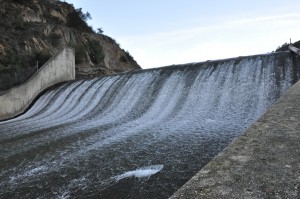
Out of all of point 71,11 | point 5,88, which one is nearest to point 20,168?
point 5,88

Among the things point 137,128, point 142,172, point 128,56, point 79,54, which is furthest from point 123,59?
point 142,172

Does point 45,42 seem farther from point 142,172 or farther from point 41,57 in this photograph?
point 142,172

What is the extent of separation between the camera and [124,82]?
14656mm

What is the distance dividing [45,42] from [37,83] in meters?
7.49

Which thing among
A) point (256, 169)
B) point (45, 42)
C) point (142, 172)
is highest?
point (45, 42)

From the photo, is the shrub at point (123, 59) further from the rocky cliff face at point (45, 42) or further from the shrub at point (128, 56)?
the shrub at point (128, 56)

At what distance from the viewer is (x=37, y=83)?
16.7 metres

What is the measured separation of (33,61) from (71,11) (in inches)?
515

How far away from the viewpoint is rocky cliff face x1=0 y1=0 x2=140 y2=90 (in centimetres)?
1958

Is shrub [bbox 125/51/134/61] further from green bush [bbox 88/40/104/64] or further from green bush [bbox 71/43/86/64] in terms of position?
green bush [bbox 71/43/86/64]

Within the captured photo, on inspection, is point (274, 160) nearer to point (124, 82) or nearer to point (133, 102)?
point (133, 102)

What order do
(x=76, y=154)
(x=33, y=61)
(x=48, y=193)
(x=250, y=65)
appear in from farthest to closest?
(x=33, y=61) → (x=250, y=65) → (x=76, y=154) → (x=48, y=193)

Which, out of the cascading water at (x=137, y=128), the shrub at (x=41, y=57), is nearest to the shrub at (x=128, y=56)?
the shrub at (x=41, y=57)

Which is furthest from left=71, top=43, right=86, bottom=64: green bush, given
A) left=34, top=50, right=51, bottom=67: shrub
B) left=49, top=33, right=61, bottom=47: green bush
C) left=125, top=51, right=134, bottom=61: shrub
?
left=125, top=51, right=134, bottom=61: shrub
